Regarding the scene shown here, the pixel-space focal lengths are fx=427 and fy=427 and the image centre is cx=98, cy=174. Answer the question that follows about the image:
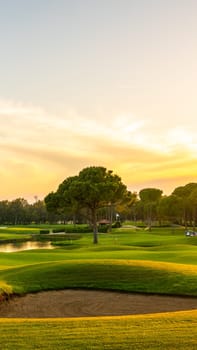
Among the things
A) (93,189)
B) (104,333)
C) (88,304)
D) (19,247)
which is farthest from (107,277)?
(19,247)

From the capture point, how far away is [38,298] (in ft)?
69.4

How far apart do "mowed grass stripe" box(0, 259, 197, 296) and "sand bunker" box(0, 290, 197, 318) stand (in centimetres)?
98

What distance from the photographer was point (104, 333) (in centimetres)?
1199

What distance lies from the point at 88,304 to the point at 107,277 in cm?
482

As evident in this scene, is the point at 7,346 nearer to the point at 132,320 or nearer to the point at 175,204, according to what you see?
the point at 132,320

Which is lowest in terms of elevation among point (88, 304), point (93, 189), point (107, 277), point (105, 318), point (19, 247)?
point (88, 304)

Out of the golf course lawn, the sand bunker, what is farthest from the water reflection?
the sand bunker

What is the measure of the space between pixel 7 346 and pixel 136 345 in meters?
3.28

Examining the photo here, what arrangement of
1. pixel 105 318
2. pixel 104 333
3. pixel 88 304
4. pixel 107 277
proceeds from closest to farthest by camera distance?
pixel 104 333 → pixel 105 318 → pixel 88 304 → pixel 107 277

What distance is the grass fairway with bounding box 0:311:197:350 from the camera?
1086 centimetres

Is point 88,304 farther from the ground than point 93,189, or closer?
closer

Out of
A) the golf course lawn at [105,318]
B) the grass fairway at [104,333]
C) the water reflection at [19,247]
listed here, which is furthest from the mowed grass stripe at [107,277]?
the water reflection at [19,247]

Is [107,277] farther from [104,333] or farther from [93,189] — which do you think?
[93,189]

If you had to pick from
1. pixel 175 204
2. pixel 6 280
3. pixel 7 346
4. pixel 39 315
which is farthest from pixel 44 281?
pixel 175 204
